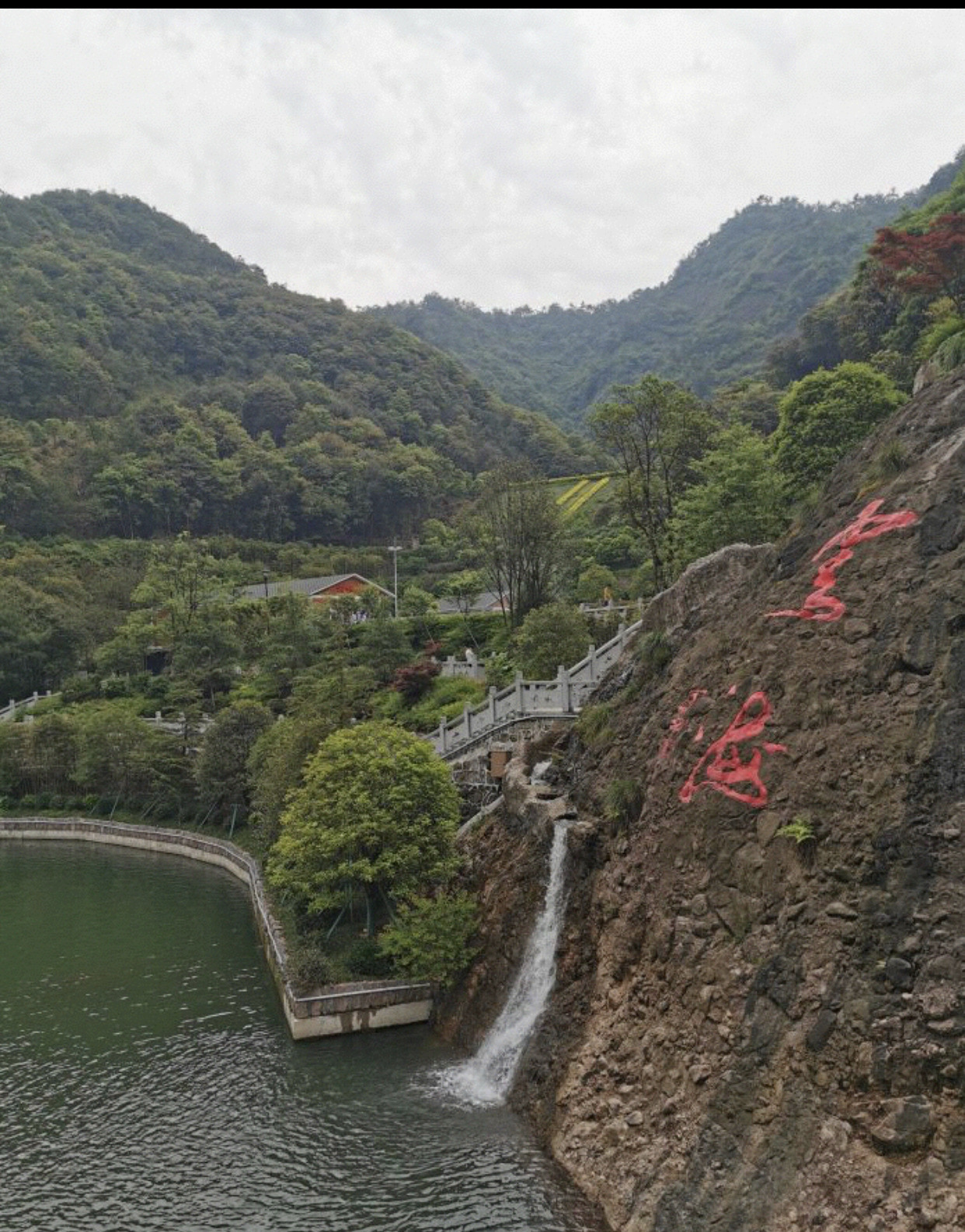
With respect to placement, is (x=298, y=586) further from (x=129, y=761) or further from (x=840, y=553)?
(x=840, y=553)

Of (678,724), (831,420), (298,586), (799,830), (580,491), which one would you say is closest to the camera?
(799,830)

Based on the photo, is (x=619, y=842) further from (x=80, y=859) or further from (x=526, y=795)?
(x=80, y=859)

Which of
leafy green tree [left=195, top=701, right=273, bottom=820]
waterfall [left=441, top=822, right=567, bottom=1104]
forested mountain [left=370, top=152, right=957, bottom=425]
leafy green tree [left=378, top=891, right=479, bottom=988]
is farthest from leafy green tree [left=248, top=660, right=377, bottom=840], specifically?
forested mountain [left=370, top=152, right=957, bottom=425]

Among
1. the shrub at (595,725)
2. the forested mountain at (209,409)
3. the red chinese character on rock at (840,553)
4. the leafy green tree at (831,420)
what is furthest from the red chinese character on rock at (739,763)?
the forested mountain at (209,409)

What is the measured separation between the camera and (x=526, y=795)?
20.3 metres

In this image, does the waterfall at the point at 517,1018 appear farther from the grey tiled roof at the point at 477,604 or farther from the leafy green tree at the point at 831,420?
the grey tiled roof at the point at 477,604

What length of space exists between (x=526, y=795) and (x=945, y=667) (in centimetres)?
1041

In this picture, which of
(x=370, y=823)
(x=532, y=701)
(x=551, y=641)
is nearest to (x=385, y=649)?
(x=551, y=641)

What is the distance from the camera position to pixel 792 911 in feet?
38.7

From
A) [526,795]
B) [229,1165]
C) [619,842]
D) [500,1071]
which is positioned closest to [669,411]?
[526,795]

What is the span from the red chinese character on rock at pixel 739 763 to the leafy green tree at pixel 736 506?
15331 millimetres

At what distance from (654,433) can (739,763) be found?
2433 cm

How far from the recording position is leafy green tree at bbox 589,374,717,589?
34812 mm

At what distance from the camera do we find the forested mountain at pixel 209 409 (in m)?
90.9
